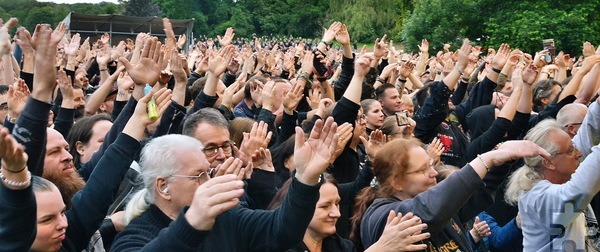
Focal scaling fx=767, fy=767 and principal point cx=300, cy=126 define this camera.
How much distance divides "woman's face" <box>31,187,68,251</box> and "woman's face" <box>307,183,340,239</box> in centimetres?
120

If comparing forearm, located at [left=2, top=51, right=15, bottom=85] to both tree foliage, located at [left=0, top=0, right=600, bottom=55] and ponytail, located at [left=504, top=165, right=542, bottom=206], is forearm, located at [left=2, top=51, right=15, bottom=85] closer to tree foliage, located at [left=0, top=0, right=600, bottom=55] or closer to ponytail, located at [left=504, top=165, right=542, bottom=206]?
ponytail, located at [left=504, top=165, right=542, bottom=206]

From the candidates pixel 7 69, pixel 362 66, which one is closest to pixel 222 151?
pixel 362 66

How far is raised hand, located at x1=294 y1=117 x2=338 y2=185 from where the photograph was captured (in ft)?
9.66

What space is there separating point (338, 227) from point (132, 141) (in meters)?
1.56

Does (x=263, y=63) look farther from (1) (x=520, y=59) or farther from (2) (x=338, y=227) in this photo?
(2) (x=338, y=227)

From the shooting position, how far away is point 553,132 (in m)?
3.93

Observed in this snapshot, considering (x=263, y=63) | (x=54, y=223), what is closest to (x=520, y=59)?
(x=263, y=63)

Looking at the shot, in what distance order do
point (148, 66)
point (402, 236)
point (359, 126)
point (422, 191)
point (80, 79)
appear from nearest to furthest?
point (402, 236)
point (422, 191)
point (148, 66)
point (359, 126)
point (80, 79)

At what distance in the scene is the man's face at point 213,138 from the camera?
13.9 feet

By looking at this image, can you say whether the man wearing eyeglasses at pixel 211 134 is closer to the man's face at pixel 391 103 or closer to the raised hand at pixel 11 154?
the raised hand at pixel 11 154

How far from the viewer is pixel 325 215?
363cm

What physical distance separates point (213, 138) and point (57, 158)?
88cm

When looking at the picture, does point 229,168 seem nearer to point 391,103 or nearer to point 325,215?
point 325,215

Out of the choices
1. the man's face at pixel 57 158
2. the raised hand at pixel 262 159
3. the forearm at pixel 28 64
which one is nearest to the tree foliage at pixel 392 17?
the forearm at pixel 28 64
